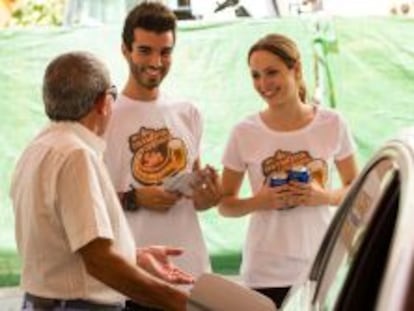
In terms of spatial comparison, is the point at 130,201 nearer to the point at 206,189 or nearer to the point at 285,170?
the point at 206,189

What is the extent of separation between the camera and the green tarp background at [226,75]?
5.82 m

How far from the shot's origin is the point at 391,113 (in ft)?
19.1

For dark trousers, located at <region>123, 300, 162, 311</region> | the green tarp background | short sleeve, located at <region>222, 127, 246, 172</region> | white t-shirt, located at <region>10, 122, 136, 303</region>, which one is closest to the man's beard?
short sleeve, located at <region>222, 127, 246, 172</region>

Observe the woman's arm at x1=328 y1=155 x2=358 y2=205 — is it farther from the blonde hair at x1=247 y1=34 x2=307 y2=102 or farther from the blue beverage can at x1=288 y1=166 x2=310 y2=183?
the blonde hair at x1=247 y1=34 x2=307 y2=102

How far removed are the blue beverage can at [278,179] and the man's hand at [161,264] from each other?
554mm

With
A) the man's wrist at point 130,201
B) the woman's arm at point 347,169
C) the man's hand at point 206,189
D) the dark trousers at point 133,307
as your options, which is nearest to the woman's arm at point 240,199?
the man's hand at point 206,189

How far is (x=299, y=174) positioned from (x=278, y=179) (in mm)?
93

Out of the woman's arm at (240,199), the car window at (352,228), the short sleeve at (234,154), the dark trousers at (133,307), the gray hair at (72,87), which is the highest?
the gray hair at (72,87)

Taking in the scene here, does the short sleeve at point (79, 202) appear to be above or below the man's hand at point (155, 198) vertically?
above

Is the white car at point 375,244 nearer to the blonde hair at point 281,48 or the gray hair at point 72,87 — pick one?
the gray hair at point 72,87

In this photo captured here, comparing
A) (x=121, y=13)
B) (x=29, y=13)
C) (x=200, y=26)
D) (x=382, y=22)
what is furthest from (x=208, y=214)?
(x=29, y=13)

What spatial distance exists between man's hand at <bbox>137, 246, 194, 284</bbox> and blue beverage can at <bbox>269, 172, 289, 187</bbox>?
21.8 inches

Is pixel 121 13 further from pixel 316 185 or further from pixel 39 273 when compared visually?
pixel 39 273

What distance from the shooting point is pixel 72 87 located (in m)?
3.52
